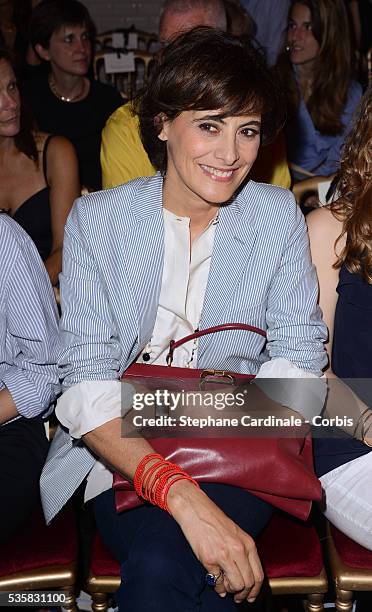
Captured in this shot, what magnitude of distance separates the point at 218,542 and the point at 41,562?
1.42 ft

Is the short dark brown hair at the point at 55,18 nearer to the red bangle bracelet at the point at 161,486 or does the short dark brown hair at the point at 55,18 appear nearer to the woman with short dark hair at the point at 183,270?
the woman with short dark hair at the point at 183,270

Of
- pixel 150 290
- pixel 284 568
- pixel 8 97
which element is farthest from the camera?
pixel 8 97

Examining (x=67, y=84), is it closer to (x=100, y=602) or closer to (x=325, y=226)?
(x=325, y=226)

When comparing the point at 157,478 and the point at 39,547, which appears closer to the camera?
the point at 157,478

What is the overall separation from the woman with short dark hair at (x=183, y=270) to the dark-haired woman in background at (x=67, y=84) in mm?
2062

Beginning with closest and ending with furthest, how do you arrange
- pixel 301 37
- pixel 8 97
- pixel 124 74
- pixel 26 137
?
1. pixel 8 97
2. pixel 26 137
3. pixel 301 37
4. pixel 124 74

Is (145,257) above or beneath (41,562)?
above

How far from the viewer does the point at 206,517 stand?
1474mm

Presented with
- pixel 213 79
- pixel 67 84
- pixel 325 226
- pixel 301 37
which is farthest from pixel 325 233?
pixel 67 84

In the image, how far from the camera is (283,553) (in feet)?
5.55

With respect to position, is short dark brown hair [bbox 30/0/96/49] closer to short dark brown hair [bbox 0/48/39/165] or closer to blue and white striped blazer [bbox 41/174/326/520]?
short dark brown hair [bbox 0/48/39/165]

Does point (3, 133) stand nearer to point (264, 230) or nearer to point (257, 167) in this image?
point (257, 167)

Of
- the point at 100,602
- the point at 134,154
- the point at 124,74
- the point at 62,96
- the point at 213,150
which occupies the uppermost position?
the point at 213,150

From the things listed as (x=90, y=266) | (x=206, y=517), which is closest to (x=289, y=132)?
(x=90, y=266)
